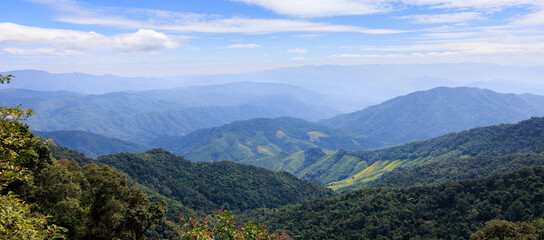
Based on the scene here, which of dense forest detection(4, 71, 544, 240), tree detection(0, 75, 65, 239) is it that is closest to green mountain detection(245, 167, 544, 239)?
dense forest detection(4, 71, 544, 240)

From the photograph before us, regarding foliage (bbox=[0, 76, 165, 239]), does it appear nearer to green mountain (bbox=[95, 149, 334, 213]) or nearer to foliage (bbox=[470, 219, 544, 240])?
foliage (bbox=[470, 219, 544, 240])

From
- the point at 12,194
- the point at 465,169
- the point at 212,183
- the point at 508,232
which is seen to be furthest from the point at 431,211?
the point at 212,183

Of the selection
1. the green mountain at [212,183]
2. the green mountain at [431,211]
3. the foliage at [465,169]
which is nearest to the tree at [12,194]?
the green mountain at [431,211]

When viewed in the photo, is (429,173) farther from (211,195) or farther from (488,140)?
(211,195)

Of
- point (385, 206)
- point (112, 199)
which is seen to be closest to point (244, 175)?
point (385, 206)

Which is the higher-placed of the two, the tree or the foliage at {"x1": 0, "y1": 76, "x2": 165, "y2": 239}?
the tree

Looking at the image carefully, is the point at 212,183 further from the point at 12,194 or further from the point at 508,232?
the point at 12,194
